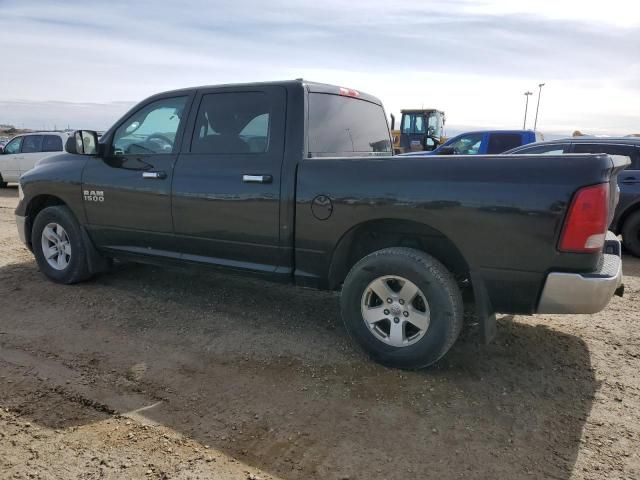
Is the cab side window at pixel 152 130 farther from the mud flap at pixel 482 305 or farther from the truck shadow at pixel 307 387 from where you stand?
the mud flap at pixel 482 305

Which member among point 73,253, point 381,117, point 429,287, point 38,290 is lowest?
point 38,290

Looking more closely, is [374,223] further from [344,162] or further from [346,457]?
[346,457]

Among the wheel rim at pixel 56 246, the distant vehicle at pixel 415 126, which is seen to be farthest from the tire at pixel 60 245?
the distant vehicle at pixel 415 126

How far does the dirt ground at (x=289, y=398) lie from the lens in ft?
8.22

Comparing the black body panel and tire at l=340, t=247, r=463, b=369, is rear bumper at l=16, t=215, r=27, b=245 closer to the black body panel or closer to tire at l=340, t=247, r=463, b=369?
the black body panel

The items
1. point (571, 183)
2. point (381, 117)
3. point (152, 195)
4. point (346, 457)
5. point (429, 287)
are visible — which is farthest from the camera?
point (381, 117)

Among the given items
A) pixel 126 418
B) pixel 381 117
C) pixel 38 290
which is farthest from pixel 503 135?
pixel 126 418

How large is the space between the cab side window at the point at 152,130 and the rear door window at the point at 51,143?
10559 mm

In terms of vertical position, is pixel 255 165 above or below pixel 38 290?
above

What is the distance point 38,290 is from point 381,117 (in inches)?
151

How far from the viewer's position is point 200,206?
413 centimetres

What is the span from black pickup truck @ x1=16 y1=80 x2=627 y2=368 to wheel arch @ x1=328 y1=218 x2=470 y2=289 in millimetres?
11

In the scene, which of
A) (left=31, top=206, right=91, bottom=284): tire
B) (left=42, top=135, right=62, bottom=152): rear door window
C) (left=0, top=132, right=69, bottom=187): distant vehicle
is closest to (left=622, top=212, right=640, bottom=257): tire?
(left=31, top=206, right=91, bottom=284): tire

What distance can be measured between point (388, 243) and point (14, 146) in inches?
576
